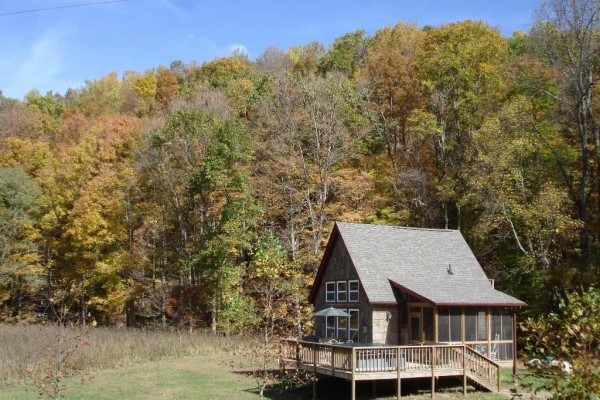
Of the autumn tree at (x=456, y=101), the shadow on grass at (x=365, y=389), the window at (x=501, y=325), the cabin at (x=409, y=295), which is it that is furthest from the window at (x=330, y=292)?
the autumn tree at (x=456, y=101)

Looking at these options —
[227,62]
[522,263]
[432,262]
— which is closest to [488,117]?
[522,263]

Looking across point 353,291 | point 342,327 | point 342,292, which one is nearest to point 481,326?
point 353,291

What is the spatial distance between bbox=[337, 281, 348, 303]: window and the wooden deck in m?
4.02

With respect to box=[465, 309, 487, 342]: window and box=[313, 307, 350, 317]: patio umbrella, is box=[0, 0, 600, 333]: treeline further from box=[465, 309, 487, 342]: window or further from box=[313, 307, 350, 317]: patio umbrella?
box=[465, 309, 487, 342]: window

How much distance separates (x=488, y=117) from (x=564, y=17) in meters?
6.63

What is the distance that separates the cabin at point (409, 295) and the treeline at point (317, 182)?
3499 millimetres

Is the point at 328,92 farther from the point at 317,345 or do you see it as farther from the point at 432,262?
the point at 317,345

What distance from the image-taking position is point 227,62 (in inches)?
2891

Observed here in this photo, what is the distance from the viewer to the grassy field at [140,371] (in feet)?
63.5

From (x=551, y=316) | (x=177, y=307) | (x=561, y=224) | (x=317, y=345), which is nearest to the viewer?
(x=551, y=316)

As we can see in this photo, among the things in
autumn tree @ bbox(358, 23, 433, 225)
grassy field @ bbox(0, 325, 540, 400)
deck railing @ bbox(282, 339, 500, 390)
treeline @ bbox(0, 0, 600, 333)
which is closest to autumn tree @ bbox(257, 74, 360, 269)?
treeline @ bbox(0, 0, 600, 333)

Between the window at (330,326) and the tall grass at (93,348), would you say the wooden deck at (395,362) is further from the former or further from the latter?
the tall grass at (93,348)

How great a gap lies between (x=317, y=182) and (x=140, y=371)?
659 inches

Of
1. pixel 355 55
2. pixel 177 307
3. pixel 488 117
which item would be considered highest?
pixel 355 55
